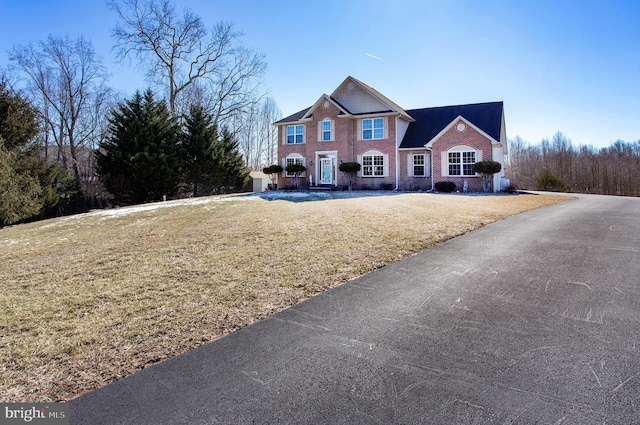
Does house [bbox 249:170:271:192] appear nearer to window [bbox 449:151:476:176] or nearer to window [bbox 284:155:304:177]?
window [bbox 284:155:304:177]

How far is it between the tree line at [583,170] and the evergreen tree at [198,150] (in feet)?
83.2

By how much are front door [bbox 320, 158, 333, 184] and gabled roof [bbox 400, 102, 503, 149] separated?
538 centimetres

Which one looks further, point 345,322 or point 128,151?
point 128,151

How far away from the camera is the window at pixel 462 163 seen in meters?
22.3

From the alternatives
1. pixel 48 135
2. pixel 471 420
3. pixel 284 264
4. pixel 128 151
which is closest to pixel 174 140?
pixel 128 151

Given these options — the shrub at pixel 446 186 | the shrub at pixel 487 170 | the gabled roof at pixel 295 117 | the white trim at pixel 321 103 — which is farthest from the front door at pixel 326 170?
the shrub at pixel 487 170

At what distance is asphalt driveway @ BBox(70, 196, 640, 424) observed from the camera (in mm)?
2387

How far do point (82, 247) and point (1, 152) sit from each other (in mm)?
11081

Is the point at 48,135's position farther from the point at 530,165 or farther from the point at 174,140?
the point at 530,165

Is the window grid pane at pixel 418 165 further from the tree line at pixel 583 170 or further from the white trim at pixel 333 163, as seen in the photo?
the tree line at pixel 583 170

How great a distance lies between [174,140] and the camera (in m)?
23.4

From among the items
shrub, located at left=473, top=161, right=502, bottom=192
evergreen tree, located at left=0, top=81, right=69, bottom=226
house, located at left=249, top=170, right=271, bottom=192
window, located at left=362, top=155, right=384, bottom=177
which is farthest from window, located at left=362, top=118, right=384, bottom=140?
evergreen tree, located at left=0, top=81, right=69, bottom=226

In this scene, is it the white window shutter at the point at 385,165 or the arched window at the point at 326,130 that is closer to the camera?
the white window shutter at the point at 385,165

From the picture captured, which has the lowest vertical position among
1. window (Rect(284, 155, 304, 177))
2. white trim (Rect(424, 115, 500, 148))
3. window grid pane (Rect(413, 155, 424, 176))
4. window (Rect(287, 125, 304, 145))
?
window grid pane (Rect(413, 155, 424, 176))
